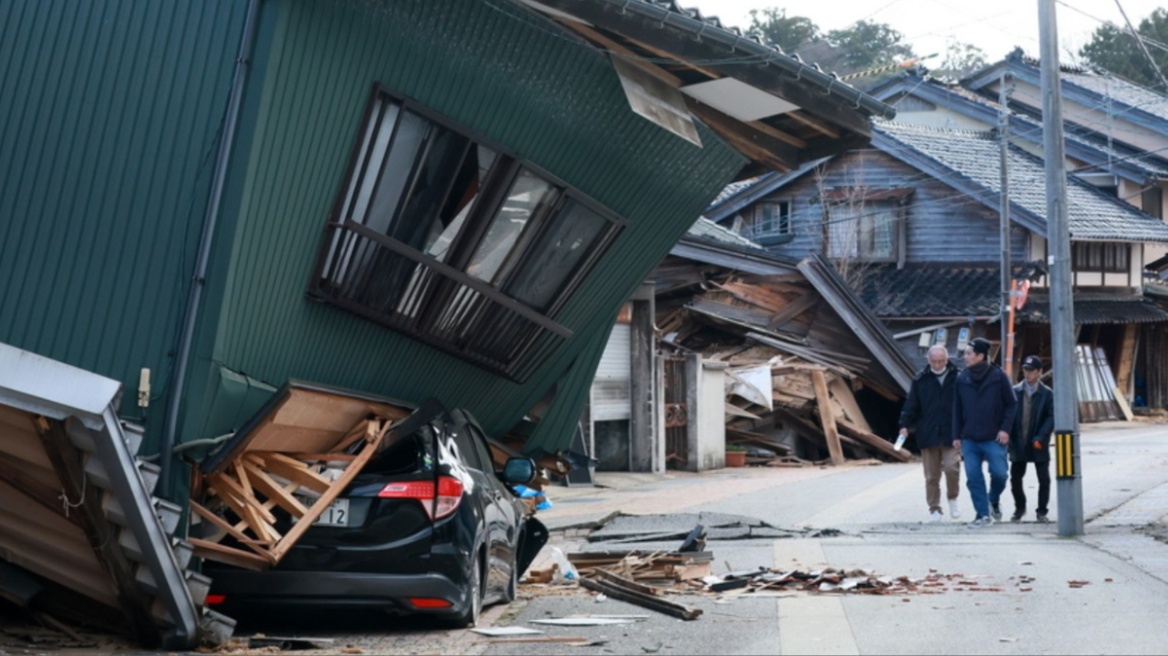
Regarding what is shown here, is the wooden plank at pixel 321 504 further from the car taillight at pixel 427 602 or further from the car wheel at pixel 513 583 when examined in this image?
the car wheel at pixel 513 583

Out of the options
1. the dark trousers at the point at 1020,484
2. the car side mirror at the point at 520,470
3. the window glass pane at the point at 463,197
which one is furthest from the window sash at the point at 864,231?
the car side mirror at the point at 520,470

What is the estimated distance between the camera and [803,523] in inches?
687

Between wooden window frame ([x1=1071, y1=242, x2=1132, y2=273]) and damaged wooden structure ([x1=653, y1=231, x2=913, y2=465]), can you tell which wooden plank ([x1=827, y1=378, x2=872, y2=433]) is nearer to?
damaged wooden structure ([x1=653, y1=231, x2=913, y2=465])

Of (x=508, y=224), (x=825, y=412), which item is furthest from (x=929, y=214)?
(x=508, y=224)

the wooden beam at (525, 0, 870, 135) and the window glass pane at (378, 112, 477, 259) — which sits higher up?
the wooden beam at (525, 0, 870, 135)

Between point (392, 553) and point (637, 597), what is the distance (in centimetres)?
220

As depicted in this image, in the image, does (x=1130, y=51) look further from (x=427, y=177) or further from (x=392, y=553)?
(x=392, y=553)

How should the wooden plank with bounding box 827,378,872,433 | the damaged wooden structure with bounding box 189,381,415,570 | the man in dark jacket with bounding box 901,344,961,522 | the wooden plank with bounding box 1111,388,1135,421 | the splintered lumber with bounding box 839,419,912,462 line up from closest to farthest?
the damaged wooden structure with bounding box 189,381,415,570, the man in dark jacket with bounding box 901,344,961,522, the splintered lumber with bounding box 839,419,912,462, the wooden plank with bounding box 827,378,872,433, the wooden plank with bounding box 1111,388,1135,421

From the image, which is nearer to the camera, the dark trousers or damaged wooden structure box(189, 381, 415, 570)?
damaged wooden structure box(189, 381, 415, 570)

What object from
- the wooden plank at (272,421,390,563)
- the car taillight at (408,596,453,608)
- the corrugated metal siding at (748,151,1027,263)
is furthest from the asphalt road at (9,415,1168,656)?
the corrugated metal siding at (748,151,1027,263)

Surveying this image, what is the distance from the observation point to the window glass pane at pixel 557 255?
12.5 meters

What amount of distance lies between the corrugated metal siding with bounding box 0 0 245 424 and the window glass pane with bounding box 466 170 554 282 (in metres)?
2.97

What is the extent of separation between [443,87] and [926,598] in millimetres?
4922

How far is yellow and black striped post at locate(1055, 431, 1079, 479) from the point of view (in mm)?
15586
